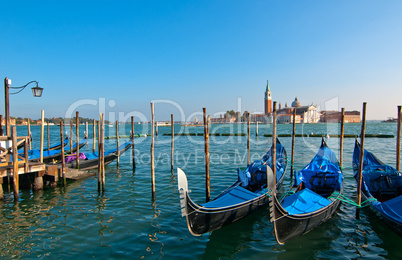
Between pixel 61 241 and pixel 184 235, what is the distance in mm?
2205

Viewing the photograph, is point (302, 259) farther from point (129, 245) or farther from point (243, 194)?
point (129, 245)

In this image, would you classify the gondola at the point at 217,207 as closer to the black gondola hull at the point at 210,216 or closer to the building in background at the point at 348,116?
the black gondola hull at the point at 210,216

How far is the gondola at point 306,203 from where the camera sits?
4.05m

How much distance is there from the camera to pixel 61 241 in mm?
4488

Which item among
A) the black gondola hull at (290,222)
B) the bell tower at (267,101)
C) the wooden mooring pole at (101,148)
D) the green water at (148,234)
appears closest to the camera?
the black gondola hull at (290,222)

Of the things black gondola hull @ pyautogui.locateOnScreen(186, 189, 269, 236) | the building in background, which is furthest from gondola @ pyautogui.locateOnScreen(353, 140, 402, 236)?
the building in background

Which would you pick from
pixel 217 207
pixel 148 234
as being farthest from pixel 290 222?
pixel 148 234

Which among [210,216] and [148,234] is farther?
[148,234]

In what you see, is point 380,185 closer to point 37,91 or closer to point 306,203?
point 306,203

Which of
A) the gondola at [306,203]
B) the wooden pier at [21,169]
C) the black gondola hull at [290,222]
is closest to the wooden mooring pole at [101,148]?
the wooden pier at [21,169]

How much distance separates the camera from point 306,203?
485 centimetres

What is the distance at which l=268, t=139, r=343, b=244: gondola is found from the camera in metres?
4.05

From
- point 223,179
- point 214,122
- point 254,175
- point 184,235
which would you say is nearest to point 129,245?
point 184,235

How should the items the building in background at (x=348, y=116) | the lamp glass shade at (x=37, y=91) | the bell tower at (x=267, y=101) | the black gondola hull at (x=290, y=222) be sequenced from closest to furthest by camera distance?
the black gondola hull at (x=290, y=222) < the lamp glass shade at (x=37, y=91) < the building in background at (x=348, y=116) < the bell tower at (x=267, y=101)
